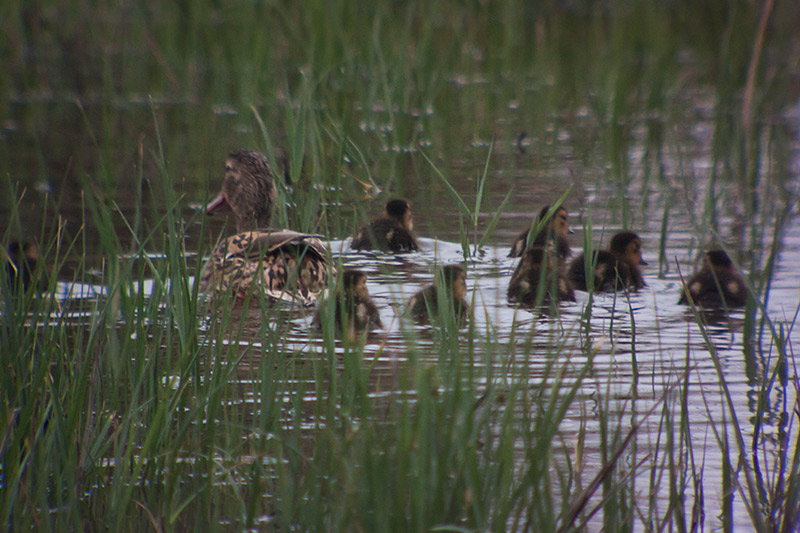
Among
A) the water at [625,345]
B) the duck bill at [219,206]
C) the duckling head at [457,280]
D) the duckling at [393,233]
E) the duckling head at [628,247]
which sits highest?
the duck bill at [219,206]

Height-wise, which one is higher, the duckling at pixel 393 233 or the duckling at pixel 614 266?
the duckling at pixel 393 233

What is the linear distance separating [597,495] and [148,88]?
8.35 metres

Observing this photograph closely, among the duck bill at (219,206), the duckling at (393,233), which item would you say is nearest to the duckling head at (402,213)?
the duckling at (393,233)

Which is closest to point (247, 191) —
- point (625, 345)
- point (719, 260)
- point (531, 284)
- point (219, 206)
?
point (219, 206)

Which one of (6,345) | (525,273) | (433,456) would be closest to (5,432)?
(6,345)

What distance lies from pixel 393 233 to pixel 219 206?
987 mm

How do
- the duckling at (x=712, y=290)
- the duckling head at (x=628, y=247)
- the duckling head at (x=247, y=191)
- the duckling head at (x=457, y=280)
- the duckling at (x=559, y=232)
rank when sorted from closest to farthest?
the duckling head at (x=457, y=280), the duckling at (x=712, y=290), the duckling head at (x=628, y=247), the duckling at (x=559, y=232), the duckling head at (x=247, y=191)

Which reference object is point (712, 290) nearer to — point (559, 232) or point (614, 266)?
point (614, 266)

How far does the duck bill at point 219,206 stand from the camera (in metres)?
5.84

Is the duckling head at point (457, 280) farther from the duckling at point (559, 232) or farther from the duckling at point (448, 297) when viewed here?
the duckling at point (559, 232)

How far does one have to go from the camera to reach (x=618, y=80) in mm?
9195

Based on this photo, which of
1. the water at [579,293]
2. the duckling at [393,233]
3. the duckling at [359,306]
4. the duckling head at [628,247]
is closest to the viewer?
the water at [579,293]

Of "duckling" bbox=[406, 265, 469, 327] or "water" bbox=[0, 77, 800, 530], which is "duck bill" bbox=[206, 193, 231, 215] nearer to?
"water" bbox=[0, 77, 800, 530]

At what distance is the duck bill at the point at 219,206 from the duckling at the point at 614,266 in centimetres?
185
